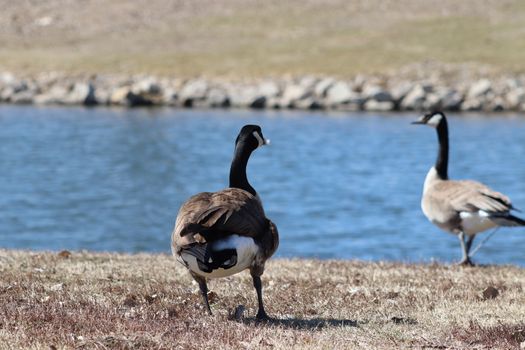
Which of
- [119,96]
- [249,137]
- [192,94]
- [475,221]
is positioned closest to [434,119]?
[475,221]

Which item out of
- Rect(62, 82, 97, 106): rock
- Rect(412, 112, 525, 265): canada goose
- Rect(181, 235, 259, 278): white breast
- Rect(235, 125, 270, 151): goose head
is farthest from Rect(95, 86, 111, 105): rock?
Rect(181, 235, 259, 278): white breast

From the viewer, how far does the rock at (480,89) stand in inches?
2436

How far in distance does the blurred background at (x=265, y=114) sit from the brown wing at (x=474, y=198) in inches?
372

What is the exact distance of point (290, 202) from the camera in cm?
3488

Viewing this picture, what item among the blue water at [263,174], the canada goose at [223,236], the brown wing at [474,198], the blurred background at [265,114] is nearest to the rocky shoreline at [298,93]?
the blurred background at [265,114]

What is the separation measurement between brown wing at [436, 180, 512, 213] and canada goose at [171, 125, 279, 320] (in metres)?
5.78

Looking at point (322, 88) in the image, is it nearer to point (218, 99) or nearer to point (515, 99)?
point (218, 99)

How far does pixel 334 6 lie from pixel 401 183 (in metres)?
68.6

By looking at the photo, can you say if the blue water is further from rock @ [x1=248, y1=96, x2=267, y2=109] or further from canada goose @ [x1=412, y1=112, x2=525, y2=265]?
canada goose @ [x1=412, y1=112, x2=525, y2=265]

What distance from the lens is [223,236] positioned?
27.9 ft

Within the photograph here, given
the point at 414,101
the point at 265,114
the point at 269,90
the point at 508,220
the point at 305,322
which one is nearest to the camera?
the point at 305,322

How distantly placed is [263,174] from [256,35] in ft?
167

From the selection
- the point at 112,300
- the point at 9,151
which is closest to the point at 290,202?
the point at 9,151

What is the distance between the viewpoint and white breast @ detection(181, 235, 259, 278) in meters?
8.46
